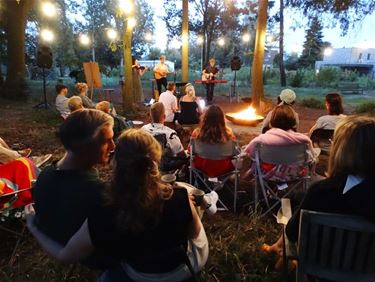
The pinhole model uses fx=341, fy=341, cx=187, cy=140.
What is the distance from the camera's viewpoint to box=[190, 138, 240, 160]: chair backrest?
3.35 m

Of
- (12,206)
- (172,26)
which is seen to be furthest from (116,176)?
(172,26)

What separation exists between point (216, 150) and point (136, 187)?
6.87ft

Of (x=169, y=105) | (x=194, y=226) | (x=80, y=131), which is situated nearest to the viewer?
(x=194, y=226)

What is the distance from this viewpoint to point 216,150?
3.35 metres

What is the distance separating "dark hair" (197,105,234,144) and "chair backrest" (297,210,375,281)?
5.94 ft

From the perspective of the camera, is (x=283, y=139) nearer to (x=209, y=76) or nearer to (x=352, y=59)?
(x=209, y=76)

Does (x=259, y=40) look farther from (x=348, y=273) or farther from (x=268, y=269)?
(x=348, y=273)

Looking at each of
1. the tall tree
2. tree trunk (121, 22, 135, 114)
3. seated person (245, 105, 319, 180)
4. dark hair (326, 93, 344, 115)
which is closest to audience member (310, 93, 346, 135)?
dark hair (326, 93, 344, 115)

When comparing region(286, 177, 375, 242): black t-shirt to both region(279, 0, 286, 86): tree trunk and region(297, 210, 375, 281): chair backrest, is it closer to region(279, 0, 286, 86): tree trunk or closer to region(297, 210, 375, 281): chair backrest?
region(297, 210, 375, 281): chair backrest

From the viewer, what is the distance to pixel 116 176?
133 cm

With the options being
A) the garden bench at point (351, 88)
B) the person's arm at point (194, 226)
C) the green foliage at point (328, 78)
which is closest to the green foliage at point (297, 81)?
the green foliage at point (328, 78)

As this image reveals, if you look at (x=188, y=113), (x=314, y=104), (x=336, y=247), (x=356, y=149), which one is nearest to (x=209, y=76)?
(x=314, y=104)

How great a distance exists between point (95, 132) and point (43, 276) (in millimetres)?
1369

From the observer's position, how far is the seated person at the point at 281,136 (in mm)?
3043
